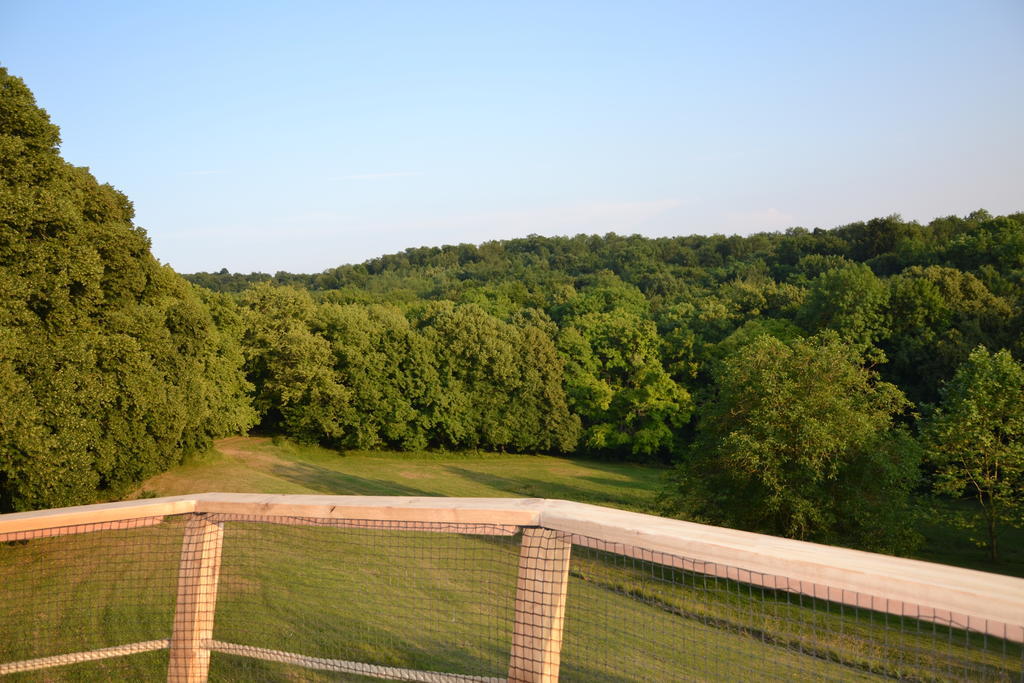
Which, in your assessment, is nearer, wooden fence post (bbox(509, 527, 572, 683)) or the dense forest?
wooden fence post (bbox(509, 527, 572, 683))

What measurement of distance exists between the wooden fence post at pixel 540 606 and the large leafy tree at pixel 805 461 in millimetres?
19951

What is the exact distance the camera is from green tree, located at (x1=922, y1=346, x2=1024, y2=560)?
82.0ft

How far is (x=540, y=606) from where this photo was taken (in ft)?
10.1

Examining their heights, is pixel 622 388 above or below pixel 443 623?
above

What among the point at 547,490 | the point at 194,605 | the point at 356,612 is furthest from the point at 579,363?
the point at 194,605

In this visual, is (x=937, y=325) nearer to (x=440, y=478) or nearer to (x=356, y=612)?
(x=440, y=478)

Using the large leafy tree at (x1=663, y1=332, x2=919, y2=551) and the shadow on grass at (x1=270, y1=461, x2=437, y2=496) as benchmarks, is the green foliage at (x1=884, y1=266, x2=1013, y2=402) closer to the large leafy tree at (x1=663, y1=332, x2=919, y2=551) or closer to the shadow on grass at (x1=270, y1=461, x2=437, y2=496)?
the large leafy tree at (x1=663, y1=332, x2=919, y2=551)

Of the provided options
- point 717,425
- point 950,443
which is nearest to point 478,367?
point 717,425

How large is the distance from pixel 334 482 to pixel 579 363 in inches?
928

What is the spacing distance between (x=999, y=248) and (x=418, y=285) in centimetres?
5597

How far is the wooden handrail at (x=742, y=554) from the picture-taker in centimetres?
210

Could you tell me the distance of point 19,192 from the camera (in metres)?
15.8

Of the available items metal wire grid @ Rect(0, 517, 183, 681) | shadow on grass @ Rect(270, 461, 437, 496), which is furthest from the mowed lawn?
metal wire grid @ Rect(0, 517, 183, 681)

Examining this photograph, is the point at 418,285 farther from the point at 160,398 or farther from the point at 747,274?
the point at 160,398
